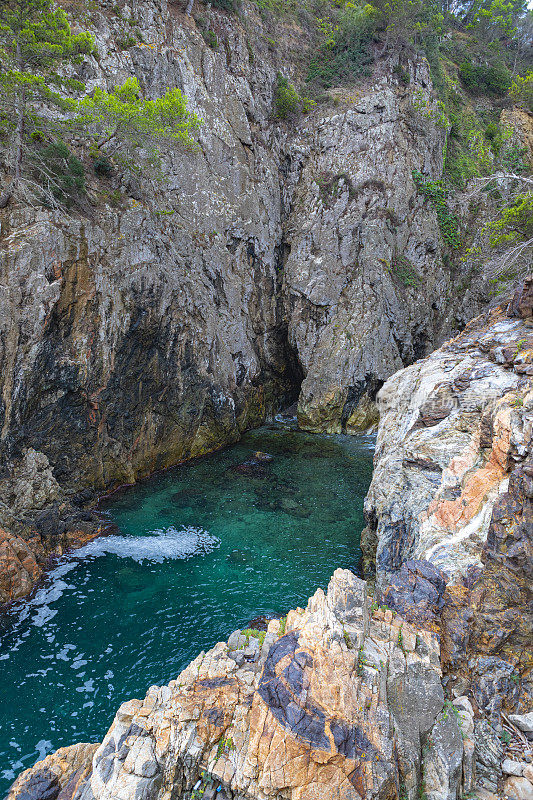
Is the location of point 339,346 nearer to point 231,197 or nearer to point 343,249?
point 343,249

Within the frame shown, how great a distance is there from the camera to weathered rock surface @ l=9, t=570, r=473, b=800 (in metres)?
4.95

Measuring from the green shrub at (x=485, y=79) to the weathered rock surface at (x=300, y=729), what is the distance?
4786 cm

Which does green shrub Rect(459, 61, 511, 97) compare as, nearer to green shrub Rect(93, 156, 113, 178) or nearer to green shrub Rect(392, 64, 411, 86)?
green shrub Rect(392, 64, 411, 86)

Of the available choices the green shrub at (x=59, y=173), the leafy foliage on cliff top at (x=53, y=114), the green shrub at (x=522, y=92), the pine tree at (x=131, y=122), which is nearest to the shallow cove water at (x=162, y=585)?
the green shrub at (x=59, y=173)

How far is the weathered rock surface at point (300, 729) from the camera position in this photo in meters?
4.95

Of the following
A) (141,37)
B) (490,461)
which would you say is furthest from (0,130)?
(490,461)

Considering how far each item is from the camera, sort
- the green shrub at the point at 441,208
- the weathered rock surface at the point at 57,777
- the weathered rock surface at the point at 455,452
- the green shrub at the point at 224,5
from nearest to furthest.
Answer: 1. the weathered rock surface at the point at 57,777
2. the weathered rock surface at the point at 455,452
3. the green shrub at the point at 224,5
4. the green shrub at the point at 441,208

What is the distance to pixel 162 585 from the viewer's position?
530 inches

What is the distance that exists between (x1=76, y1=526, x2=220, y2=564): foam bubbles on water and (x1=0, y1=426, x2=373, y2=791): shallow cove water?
0.05m

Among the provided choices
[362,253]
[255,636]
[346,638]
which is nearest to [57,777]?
[255,636]

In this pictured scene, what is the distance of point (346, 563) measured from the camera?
14234 mm

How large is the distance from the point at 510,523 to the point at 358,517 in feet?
32.3

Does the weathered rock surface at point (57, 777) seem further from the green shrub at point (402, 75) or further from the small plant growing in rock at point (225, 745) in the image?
the green shrub at point (402, 75)

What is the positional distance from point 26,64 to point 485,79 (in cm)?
4001
